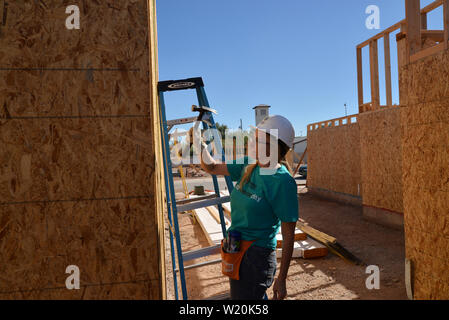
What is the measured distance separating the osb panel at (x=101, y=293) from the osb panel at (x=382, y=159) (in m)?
7.26

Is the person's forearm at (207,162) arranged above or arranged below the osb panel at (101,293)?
above

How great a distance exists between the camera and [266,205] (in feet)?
6.41

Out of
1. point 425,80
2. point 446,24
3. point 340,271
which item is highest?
point 446,24

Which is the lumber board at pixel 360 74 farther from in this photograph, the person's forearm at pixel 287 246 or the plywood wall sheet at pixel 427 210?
the person's forearm at pixel 287 246

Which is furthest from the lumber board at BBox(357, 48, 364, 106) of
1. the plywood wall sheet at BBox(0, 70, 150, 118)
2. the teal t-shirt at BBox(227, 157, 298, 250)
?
the plywood wall sheet at BBox(0, 70, 150, 118)

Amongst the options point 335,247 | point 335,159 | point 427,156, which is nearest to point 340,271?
point 335,247

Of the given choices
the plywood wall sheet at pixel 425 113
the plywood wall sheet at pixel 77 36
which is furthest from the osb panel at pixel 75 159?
the plywood wall sheet at pixel 425 113

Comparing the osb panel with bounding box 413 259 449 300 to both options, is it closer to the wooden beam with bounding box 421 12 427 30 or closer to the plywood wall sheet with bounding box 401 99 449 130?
the plywood wall sheet with bounding box 401 99 449 130

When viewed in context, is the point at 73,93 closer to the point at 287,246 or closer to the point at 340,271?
the point at 287,246

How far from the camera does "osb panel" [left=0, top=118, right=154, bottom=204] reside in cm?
200

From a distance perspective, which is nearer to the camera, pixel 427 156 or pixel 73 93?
pixel 73 93

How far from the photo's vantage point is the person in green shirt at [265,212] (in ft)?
6.22

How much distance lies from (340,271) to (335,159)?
296 inches

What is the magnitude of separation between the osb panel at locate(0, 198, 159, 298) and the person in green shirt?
2.07 feet
